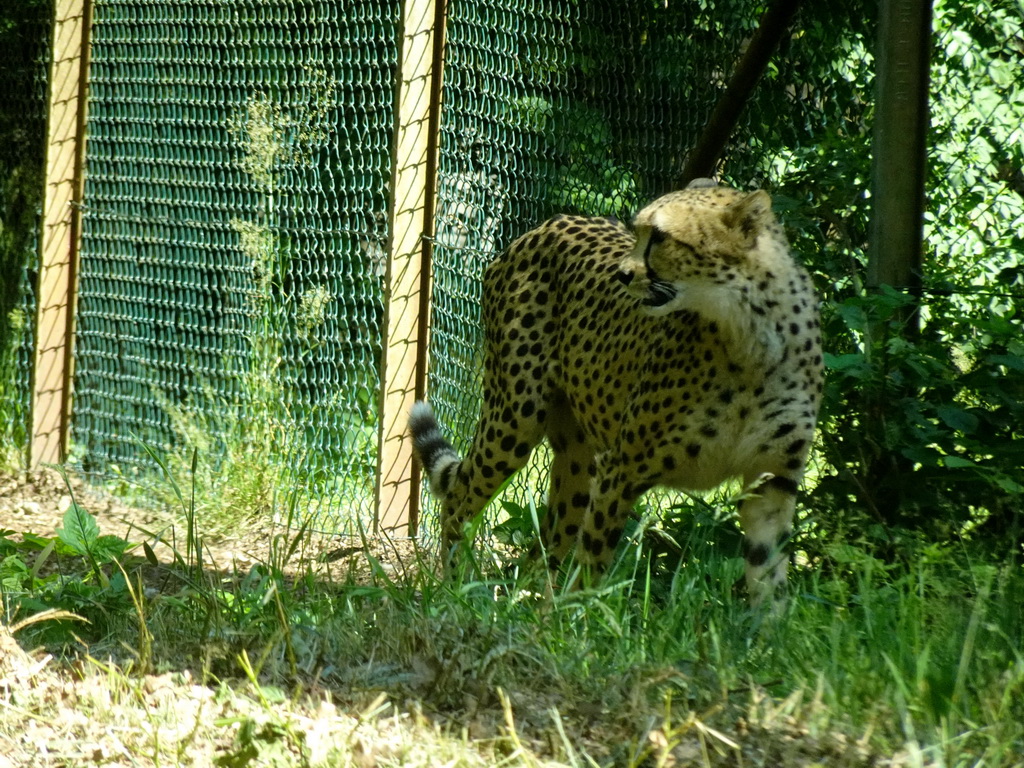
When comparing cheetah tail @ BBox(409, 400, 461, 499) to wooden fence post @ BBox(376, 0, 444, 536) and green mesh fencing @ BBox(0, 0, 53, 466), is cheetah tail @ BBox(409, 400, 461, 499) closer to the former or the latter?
wooden fence post @ BBox(376, 0, 444, 536)

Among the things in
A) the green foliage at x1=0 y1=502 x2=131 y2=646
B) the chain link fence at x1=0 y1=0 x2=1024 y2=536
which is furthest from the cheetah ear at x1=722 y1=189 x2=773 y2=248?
the green foliage at x1=0 y1=502 x2=131 y2=646

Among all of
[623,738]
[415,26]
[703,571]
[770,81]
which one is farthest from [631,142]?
[623,738]

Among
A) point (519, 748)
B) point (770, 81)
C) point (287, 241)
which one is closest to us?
point (519, 748)

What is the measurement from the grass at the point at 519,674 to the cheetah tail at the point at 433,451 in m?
1.05

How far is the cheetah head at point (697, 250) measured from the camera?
3.40 meters

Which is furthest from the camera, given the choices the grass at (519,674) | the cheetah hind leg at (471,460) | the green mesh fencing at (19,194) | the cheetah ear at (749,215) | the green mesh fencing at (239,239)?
the green mesh fencing at (19,194)

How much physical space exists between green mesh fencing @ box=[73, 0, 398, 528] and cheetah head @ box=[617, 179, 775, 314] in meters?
2.23

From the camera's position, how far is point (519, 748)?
223 centimetres

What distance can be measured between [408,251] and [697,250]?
182 centimetres

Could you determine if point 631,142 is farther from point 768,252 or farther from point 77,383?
point 77,383

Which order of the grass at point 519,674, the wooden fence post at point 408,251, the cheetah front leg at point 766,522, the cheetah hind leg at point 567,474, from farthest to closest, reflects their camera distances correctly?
1. the wooden fence post at point 408,251
2. the cheetah hind leg at point 567,474
3. the cheetah front leg at point 766,522
4. the grass at point 519,674

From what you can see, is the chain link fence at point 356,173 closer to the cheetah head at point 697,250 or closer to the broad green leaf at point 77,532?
the cheetah head at point 697,250

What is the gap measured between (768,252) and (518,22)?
1.98m

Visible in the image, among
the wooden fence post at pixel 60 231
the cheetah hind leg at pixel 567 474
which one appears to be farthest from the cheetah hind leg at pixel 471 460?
the wooden fence post at pixel 60 231
